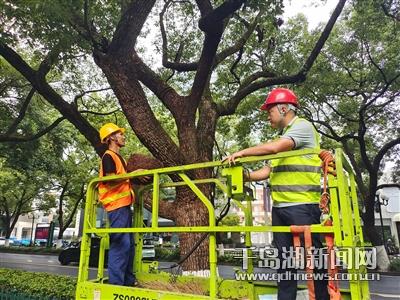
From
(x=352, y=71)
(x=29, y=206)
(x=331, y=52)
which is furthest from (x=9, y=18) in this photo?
(x=29, y=206)

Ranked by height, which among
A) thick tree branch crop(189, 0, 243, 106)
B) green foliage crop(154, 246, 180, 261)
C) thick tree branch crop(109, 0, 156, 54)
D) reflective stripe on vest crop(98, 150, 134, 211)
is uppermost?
thick tree branch crop(109, 0, 156, 54)

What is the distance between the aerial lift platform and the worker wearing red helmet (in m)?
0.19

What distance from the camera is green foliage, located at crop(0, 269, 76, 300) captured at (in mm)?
5137

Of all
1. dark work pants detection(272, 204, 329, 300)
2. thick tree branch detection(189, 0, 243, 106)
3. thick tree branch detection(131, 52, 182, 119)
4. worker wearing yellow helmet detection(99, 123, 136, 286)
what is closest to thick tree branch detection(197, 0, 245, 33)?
thick tree branch detection(189, 0, 243, 106)

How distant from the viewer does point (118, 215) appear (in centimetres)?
336

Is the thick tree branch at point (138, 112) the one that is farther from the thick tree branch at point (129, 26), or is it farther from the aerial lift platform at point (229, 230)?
the aerial lift platform at point (229, 230)

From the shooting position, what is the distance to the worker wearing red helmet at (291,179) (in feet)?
8.28

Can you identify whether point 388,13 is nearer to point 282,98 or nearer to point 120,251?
point 282,98

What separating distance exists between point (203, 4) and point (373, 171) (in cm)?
993

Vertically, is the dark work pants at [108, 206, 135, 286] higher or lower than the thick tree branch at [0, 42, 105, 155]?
lower

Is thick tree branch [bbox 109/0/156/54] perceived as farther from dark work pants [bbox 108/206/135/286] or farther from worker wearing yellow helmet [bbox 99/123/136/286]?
dark work pants [bbox 108/206/135/286]

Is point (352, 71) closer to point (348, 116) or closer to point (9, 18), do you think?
point (348, 116)

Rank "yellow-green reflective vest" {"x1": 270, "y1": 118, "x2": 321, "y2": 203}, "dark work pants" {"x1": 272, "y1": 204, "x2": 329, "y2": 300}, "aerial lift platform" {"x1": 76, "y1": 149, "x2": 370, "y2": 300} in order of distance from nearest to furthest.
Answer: "aerial lift platform" {"x1": 76, "y1": 149, "x2": 370, "y2": 300}, "dark work pants" {"x1": 272, "y1": 204, "x2": 329, "y2": 300}, "yellow-green reflective vest" {"x1": 270, "y1": 118, "x2": 321, "y2": 203}

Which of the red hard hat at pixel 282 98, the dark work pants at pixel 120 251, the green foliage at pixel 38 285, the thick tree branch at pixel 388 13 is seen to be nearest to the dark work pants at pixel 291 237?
Answer: the red hard hat at pixel 282 98
